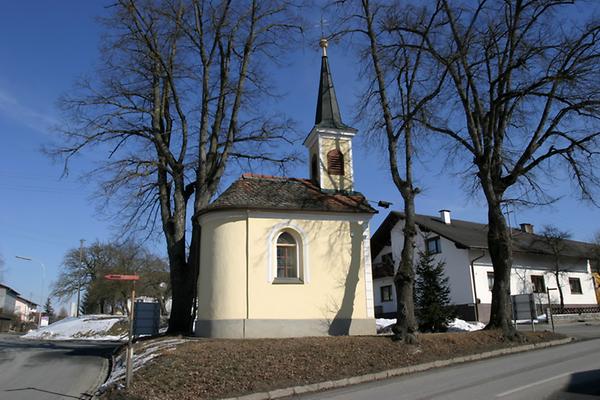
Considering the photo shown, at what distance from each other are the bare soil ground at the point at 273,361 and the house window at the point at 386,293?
21.9 m

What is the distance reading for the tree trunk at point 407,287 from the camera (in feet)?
46.8

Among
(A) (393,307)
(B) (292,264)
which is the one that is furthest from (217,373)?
(A) (393,307)

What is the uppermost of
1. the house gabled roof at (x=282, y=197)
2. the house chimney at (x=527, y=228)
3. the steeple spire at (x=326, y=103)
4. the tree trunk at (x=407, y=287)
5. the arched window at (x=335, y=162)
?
the steeple spire at (x=326, y=103)

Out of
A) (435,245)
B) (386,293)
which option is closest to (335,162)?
(435,245)

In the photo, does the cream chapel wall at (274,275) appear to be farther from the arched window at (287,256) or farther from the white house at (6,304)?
the white house at (6,304)

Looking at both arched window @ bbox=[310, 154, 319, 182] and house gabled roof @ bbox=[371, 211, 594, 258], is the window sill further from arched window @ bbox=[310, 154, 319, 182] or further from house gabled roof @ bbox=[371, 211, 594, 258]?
house gabled roof @ bbox=[371, 211, 594, 258]

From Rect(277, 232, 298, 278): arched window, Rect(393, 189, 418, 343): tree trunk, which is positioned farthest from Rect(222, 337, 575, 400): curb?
Rect(277, 232, 298, 278): arched window

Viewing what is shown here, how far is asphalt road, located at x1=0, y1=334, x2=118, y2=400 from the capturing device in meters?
11.9

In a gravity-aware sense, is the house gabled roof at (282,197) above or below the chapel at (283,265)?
above

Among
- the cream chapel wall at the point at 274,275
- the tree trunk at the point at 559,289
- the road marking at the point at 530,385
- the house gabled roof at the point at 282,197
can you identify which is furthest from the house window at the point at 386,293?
the road marking at the point at 530,385

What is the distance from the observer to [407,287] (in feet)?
48.7

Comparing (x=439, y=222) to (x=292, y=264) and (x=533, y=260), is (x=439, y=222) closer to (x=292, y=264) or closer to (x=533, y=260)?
(x=533, y=260)

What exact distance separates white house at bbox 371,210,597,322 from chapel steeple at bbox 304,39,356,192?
26.6 ft

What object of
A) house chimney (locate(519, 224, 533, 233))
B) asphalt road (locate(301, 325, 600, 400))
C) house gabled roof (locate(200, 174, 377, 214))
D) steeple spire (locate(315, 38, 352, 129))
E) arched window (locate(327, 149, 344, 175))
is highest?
steeple spire (locate(315, 38, 352, 129))
